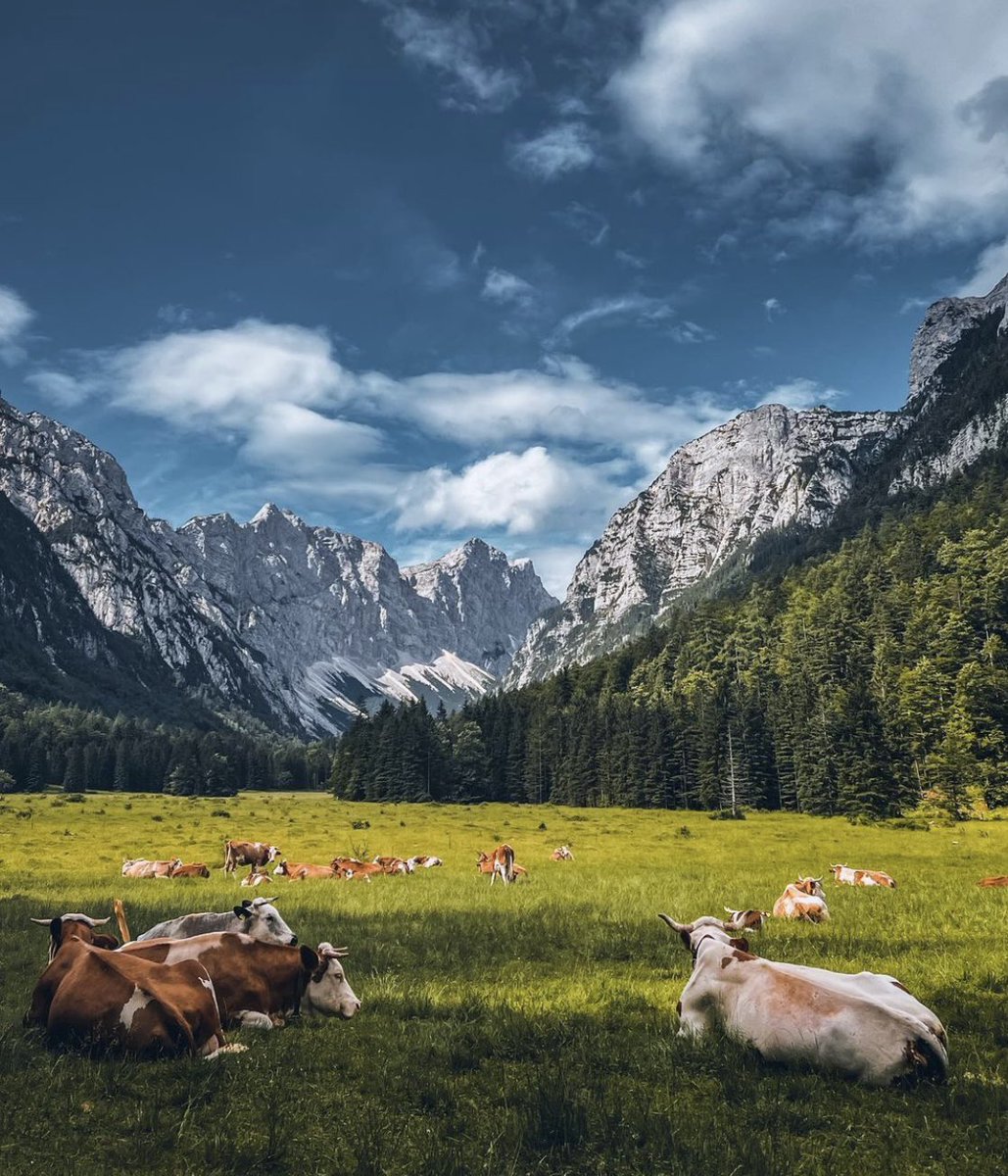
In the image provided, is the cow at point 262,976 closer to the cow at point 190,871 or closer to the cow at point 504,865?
the cow at point 504,865

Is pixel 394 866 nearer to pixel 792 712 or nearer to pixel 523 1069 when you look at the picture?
pixel 523 1069

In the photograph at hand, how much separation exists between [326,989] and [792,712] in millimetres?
92006

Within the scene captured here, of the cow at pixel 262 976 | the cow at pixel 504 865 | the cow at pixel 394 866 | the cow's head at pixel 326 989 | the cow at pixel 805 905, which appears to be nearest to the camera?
the cow at pixel 262 976

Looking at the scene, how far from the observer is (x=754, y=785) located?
3656 inches

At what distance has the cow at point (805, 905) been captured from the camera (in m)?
17.8

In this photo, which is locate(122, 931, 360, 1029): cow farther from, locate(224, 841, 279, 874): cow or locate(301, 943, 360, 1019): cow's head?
locate(224, 841, 279, 874): cow

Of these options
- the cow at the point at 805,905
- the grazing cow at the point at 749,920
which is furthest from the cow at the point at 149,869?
the cow at the point at 805,905

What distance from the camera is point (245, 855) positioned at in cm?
3450

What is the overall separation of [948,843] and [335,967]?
44146mm

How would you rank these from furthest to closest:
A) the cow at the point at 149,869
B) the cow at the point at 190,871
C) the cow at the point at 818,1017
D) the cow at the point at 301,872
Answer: the cow at the point at 301,872 < the cow at the point at 190,871 < the cow at the point at 149,869 < the cow at the point at 818,1017

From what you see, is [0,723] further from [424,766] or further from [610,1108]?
[610,1108]

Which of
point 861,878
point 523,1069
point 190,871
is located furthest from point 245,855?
point 523,1069

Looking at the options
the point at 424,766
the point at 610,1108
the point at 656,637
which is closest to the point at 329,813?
the point at 424,766

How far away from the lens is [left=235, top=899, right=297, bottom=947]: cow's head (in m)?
11.4
